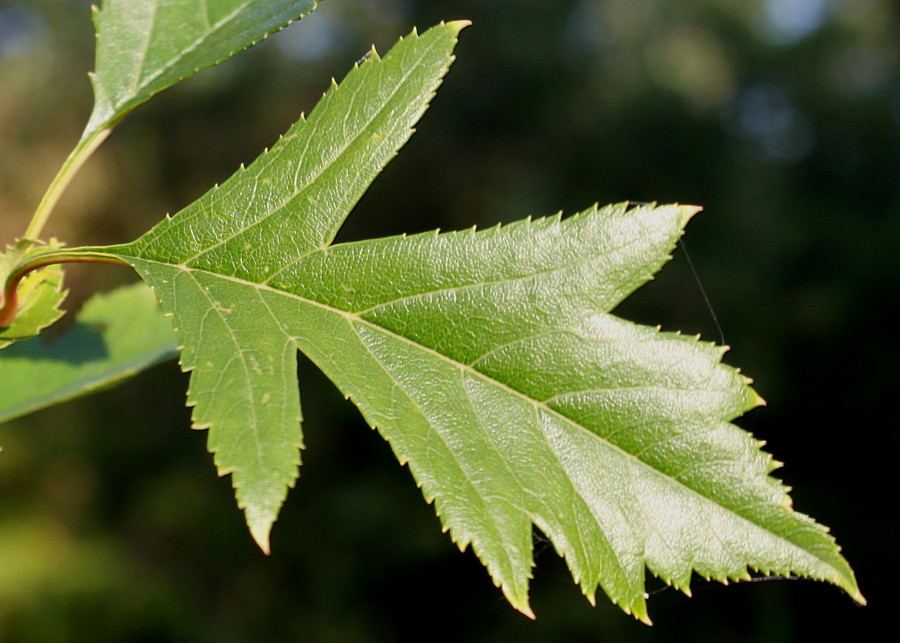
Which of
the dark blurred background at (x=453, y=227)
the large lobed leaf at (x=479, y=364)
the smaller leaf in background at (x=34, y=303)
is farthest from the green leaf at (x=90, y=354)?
the dark blurred background at (x=453, y=227)


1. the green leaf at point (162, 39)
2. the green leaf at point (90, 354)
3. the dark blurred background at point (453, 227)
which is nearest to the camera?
the green leaf at point (162, 39)

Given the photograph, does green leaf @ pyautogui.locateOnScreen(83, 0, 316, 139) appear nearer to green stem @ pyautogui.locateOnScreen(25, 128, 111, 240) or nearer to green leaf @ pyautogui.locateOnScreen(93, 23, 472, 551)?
green stem @ pyautogui.locateOnScreen(25, 128, 111, 240)

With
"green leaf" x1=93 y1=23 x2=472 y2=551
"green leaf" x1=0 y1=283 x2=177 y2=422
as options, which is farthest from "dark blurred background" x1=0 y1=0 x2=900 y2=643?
"green leaf" x1=93 y1=23 x2=472 y2=551

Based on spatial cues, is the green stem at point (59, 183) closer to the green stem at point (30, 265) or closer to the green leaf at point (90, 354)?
the green stem at point (30, 265)

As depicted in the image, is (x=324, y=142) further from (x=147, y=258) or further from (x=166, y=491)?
(x=166, y=491)

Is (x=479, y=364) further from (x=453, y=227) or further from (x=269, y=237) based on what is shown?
(x=453, y=227)
